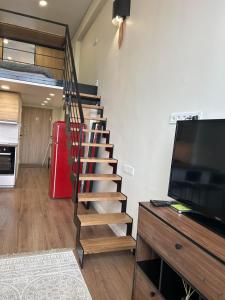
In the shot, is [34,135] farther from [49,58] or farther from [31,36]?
[31,36]

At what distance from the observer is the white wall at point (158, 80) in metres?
1.77

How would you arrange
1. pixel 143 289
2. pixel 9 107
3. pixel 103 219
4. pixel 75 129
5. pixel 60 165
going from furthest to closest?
pixel 9 107
pixel 60 165
pixel 75 129
pixel 103 219
pixel 143 289

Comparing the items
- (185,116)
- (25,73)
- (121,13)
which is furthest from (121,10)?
(185,116)

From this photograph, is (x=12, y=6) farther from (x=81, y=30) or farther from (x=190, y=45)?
(x=190, y=45)

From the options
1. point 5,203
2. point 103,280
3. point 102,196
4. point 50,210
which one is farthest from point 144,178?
point 5,203

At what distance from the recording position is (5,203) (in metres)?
4.01

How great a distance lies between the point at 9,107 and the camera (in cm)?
509

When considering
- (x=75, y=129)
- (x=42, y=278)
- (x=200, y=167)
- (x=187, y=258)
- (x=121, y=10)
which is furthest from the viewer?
(x=75, y=129)

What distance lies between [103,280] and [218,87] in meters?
1.96

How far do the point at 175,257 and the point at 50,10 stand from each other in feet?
19.0

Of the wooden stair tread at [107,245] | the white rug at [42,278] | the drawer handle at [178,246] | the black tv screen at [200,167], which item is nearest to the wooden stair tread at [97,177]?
the wooden stair tread at [107,245]

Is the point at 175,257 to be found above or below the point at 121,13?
below

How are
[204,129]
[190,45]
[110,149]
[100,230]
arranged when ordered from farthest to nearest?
[110,149] → [100,230] → [190,45] → [204,129]

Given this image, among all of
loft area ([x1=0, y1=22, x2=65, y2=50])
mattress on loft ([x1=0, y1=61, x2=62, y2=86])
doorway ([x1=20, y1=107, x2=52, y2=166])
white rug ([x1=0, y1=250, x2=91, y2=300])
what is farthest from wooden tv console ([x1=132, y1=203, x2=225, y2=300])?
doorway ([x1=20, y1=107, x2=52, y2=166])
